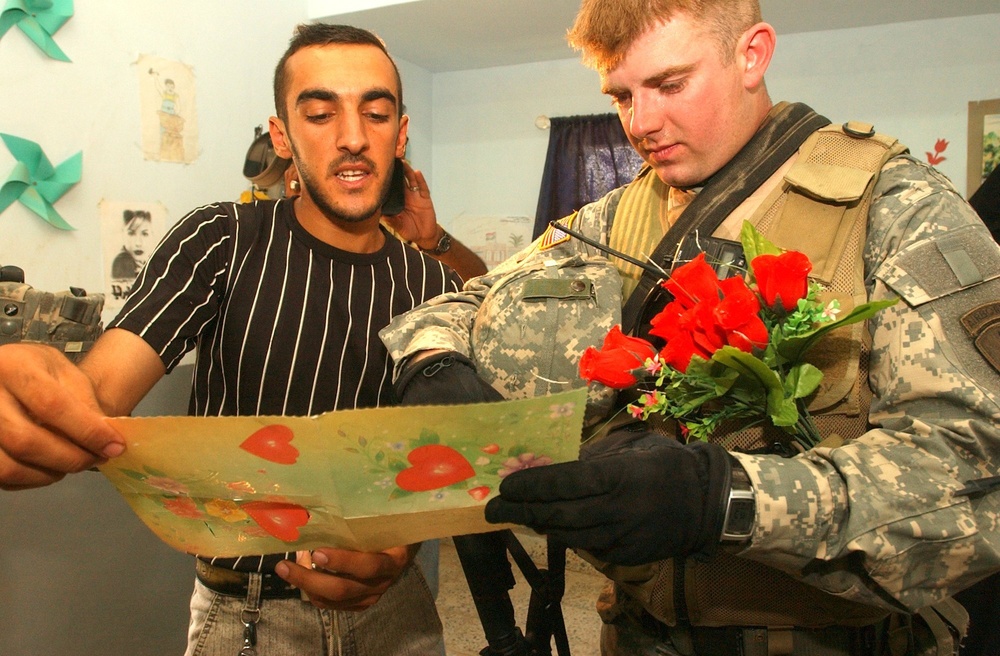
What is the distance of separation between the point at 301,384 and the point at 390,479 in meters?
0.64

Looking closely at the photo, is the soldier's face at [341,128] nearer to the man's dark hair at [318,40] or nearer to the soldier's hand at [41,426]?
the man's dark hair at [318,40]

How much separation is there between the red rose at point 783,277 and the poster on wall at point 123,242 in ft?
6.93

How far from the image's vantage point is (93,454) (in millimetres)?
716

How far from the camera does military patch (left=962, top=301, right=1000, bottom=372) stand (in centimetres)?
76

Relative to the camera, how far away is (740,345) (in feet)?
2.61

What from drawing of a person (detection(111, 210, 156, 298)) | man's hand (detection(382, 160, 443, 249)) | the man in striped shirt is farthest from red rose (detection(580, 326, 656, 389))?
drawing of a person (detection(111, 210, 156, 298))

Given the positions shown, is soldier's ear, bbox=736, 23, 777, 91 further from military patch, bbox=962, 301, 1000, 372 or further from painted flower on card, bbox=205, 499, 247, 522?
painted flower on card, bbox=205, 499, 247, 522

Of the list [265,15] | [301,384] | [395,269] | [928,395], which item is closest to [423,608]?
[301,384]

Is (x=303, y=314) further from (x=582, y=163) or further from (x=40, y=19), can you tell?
(x=582, y=163)

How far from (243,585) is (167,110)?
6.29 feet

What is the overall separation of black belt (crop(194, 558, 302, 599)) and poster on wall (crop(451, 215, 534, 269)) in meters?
3.01

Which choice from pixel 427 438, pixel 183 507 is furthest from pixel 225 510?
pixel 427 438

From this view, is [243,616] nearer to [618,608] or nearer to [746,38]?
[618,608]

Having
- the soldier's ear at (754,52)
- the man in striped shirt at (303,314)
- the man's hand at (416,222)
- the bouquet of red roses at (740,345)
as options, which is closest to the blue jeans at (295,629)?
the man in striped shirt at (303,314)
